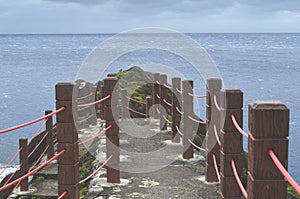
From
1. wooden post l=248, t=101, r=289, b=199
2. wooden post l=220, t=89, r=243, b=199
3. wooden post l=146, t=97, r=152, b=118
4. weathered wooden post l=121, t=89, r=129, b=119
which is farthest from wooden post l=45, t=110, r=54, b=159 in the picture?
wooden post l=248, t=101, r=289, b=199

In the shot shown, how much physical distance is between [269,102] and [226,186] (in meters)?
1.81

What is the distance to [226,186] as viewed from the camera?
4465mm

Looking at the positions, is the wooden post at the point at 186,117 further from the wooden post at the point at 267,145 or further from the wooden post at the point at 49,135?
the wooden post at the point at 267,145

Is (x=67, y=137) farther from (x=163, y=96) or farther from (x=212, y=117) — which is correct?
(x=163, y=96)

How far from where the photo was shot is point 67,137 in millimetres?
4234

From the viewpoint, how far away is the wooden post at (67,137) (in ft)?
13.8

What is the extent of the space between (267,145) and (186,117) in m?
4.25

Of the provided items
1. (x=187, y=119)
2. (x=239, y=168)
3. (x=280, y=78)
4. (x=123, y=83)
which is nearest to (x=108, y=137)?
(x=187, y=119)

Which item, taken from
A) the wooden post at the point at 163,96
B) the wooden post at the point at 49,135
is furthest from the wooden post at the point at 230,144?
the wooden post at the point at 163,96

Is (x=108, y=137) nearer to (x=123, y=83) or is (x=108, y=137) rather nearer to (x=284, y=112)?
(x=284, y=112)

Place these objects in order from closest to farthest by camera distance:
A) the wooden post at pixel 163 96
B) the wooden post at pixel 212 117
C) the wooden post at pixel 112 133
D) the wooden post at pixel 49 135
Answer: the wooden post at pixel 212 117, the wooden post at pixel 112 133, the wooden post at pixel 49 135, the wooden post at pixel 163 96

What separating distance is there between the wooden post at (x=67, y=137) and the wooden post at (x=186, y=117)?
3021mm

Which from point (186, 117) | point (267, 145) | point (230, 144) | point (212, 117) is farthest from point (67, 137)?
point (186, 117)

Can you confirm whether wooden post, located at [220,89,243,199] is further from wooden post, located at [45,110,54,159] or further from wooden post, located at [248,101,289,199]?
wooden post, located at [45,110,54,159]
